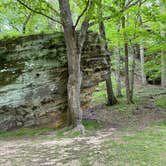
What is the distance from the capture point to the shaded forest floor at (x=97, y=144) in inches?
194

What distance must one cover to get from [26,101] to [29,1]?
3285 mm

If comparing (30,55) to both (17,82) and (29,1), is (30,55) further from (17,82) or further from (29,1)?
(29,1)

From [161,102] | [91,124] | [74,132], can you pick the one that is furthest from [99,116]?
[161,102]

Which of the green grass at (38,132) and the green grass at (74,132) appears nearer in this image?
the green grass at (74,132)

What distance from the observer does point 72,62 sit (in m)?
8.06

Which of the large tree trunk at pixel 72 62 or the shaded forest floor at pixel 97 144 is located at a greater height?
the large tree trunk at pixel 72 62

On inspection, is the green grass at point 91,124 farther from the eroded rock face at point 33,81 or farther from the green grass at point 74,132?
the eroded rock face at point 33,81

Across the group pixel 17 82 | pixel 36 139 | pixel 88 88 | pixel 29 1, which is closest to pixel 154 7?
pixel 88 88

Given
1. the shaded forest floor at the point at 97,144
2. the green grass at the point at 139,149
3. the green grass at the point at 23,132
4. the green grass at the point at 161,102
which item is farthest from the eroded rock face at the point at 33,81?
the green grass at the point at 161,102

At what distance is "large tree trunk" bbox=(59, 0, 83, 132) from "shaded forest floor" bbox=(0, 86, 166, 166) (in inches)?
23.9

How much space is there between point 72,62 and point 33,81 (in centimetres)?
159

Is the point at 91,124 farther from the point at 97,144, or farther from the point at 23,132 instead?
the point at 97,144

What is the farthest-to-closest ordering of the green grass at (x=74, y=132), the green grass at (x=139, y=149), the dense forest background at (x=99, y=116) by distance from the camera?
the green grass at (x=74, y=132) < the dense forest background at (x=99, y=116) < the green grass at (x=139, y=149)

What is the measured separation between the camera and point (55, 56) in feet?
29.2
